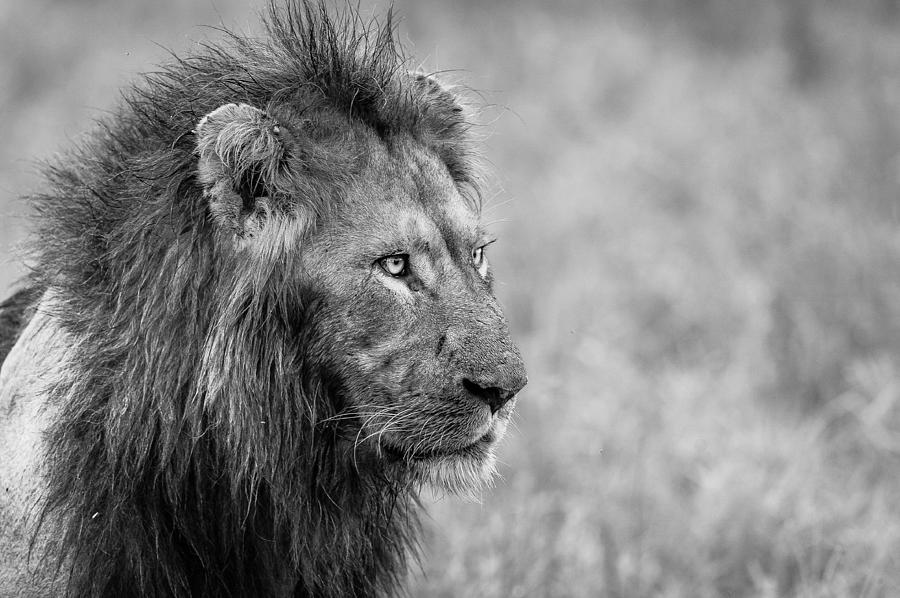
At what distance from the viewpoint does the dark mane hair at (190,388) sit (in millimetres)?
2793

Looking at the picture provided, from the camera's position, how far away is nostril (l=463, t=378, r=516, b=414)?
2.80 m

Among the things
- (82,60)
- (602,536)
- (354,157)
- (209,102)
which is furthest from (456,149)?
(82,60)

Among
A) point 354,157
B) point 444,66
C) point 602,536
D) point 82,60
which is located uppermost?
point 444,66

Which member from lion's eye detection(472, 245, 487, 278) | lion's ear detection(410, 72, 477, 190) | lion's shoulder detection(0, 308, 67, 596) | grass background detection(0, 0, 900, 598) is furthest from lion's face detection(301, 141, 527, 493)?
lion's shoulder detection(0, 308, 67, 596)

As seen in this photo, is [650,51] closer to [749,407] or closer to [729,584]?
[749,407]

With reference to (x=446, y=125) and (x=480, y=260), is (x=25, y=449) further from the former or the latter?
(x=446, y=125)

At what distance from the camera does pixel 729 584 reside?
14.8ft

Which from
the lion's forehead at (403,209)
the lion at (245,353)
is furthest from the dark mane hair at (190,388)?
the lion's forehead at (403,209)

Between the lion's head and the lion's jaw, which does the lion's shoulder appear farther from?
the lion's jaw

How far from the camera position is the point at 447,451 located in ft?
9.61

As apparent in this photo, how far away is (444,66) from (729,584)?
282 inches

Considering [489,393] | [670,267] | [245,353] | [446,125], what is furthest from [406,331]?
[670,267]

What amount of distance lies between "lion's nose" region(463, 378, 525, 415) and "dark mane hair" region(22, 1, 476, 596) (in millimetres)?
372

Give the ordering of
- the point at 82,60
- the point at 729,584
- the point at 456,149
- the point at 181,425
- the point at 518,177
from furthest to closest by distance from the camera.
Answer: the point at 82,60
the point at 518,177
the point at 729,584
the point at 456,149
the point at 181,425
